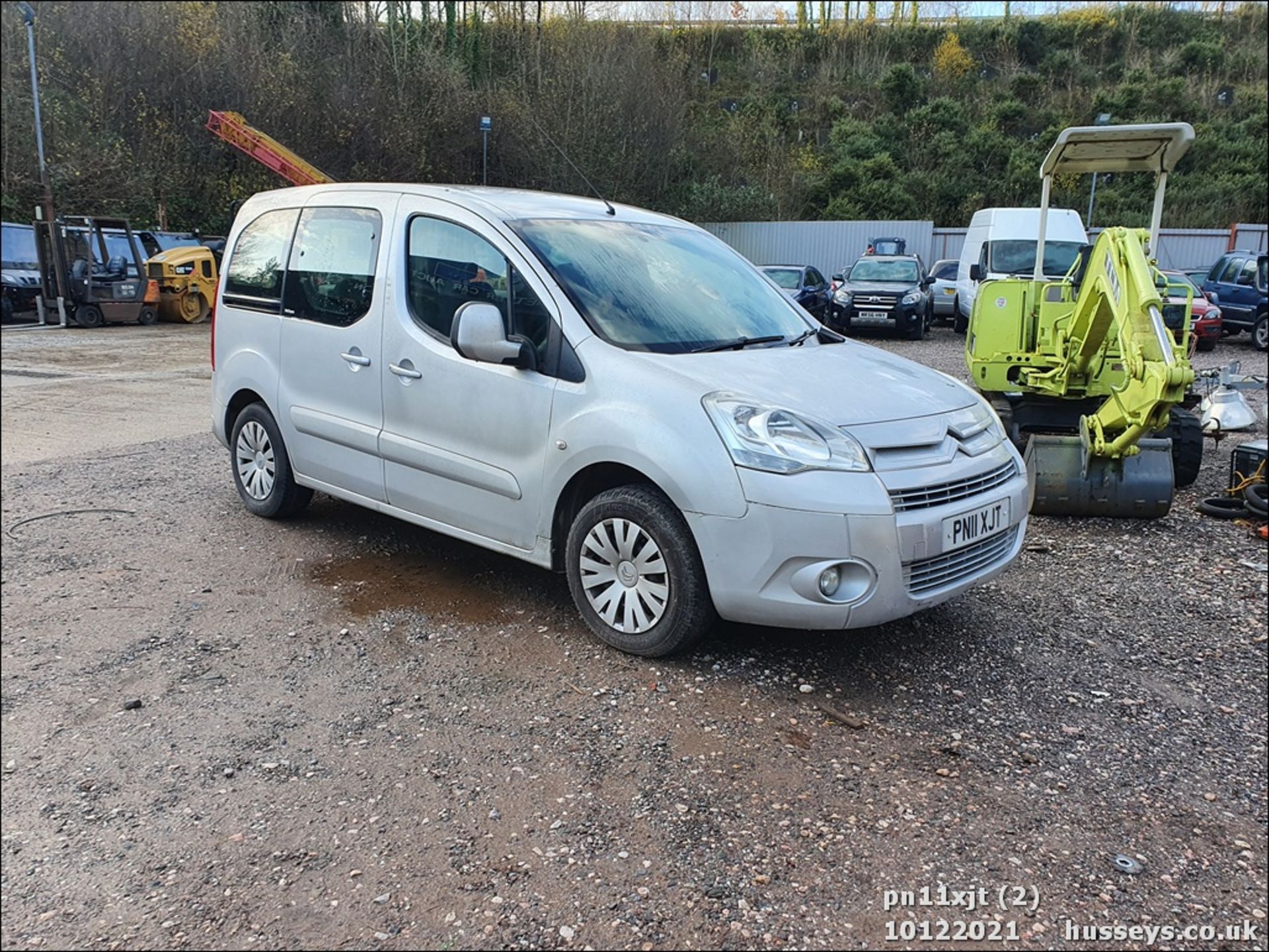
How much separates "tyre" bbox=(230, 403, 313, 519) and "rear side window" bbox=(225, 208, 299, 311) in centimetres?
63

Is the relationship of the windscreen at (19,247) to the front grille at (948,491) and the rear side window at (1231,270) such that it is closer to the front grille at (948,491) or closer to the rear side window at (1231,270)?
the front grille at (948,491)

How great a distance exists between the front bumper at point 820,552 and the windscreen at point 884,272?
1694 cm

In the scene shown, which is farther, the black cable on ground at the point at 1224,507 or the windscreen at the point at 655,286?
the black cable on ground at the point at 1224,507

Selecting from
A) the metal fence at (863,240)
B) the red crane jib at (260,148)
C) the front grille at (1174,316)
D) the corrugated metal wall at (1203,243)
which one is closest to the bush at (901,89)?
the metal fence at (863,240)

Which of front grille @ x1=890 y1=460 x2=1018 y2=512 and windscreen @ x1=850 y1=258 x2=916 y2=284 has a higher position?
windscreen @ x1=850 y1=258 x2=916 y2=284

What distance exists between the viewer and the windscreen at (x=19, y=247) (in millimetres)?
18328

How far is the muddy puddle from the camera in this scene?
14.1 ft

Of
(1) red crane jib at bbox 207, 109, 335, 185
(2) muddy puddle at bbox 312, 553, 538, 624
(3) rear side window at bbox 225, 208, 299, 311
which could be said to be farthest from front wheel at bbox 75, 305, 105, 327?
(2) muddy puddle at bbox 312, 553, 538, 624

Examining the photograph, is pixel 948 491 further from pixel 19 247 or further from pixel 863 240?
pixel 863 240

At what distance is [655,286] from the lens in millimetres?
4320

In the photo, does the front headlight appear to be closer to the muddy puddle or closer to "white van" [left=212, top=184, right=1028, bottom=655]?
"white van" [left=212, top=184, right=1028, bottom=655]

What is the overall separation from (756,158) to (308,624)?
112 feet

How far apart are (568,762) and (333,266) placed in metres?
3.04

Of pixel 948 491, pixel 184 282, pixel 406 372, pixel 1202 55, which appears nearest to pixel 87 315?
pixel 184 282
